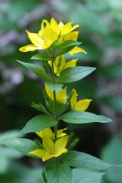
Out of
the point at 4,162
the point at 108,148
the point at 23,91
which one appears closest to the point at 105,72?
the point at 23,91

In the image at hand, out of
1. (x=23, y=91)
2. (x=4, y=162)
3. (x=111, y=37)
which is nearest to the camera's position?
(x=4, y=162)

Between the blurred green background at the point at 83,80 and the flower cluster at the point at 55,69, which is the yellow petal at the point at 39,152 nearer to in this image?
the flower cluster at the point at 55,69

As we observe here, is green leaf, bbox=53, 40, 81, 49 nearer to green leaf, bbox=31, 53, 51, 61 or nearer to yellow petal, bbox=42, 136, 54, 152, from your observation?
green leaf, bbox=31, 53, 51, 61

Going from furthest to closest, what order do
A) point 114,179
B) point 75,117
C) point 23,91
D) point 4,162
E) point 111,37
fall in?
point 23,91 → point 111,37 → point 4,162 → point 114,179 → point 75,117

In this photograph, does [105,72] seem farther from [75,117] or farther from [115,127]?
[75,117]

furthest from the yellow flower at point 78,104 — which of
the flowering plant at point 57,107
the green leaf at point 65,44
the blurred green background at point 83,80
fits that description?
the blurred green background at point 83,80

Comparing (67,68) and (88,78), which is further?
(88,78)

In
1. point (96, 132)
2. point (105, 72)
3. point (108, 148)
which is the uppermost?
point (105, 72)

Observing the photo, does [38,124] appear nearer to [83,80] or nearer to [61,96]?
[61,96]
